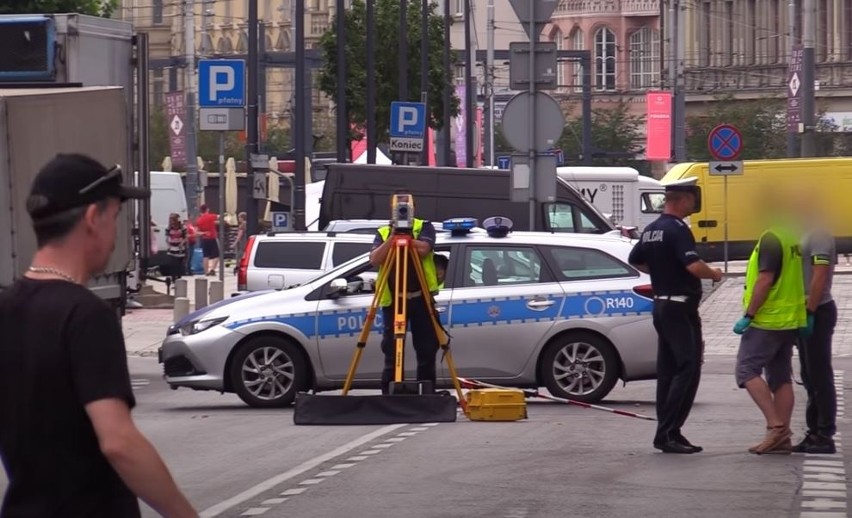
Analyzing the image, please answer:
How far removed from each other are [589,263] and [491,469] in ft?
17.7

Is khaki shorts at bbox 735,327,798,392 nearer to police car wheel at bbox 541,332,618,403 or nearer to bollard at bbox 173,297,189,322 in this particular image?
police car wheel at bbox 541,332,618,403

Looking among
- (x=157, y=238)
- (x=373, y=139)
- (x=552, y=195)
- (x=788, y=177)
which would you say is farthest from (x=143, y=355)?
(x=157, y=238)

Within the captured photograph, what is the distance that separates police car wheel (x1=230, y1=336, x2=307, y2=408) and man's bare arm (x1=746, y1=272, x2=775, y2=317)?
17.4 ft

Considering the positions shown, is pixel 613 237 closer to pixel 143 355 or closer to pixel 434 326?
pixel 434 326

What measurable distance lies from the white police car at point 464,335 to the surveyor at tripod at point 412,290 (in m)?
1.20

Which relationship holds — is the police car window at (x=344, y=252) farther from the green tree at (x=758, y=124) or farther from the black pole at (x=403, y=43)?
the green tree at (x=758, y=124)

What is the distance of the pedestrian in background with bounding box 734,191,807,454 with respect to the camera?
12.0 m

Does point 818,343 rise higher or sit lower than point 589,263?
lower

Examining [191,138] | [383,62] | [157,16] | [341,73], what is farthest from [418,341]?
[157,16]

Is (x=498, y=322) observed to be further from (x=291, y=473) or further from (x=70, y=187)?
(x=70, y=187)

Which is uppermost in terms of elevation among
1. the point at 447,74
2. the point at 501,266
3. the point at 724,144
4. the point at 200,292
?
the point at 447,74

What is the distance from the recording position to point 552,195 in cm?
2173

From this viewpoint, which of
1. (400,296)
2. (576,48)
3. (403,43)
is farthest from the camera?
(576,48)

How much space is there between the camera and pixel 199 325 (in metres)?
16.4
